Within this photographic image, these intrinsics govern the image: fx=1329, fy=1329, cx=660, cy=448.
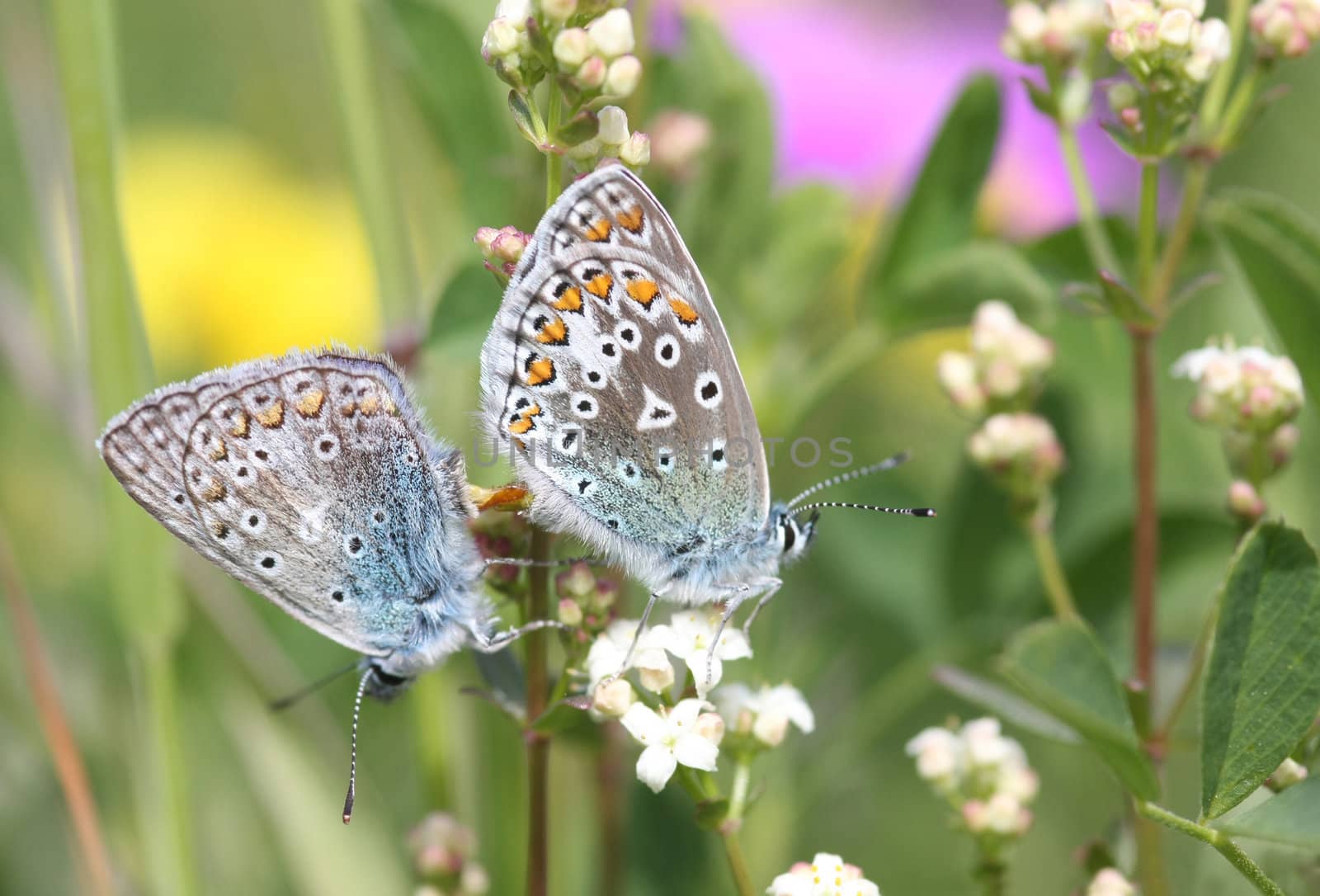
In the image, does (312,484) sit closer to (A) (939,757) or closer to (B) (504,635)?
(B) (504,635)

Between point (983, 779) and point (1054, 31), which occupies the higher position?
point (1054, 31)

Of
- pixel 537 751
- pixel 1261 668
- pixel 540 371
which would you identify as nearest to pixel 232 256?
pixel 540 371

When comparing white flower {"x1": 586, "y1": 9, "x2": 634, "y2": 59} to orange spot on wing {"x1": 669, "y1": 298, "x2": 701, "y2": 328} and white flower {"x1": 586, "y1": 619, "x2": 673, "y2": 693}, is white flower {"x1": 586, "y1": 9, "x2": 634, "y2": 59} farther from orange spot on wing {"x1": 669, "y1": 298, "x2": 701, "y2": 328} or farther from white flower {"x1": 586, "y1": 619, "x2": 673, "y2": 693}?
white flower {"x1": 586, "y1": 619, "x2": 673, "y2": 693}

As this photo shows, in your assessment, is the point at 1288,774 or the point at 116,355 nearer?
the point at 1288,774

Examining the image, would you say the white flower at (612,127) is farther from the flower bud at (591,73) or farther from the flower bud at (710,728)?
the flower bud at (710,728)

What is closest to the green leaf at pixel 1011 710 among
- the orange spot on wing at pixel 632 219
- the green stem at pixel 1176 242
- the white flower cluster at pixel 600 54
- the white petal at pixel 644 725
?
the white petal at pixel 644 725

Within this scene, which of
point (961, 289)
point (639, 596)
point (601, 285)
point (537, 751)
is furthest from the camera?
point (639, 596)
